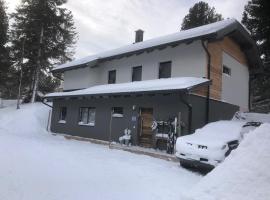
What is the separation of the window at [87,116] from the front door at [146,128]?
4.00m

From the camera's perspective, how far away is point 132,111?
14188 millimetres

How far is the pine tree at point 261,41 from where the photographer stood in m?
21.1

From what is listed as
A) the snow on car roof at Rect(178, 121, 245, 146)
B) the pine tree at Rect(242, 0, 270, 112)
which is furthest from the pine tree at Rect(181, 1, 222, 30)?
the snow on car roof at Rect(178, 121, 245, 146)

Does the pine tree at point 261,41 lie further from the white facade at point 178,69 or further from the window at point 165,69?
the window at point 165,69

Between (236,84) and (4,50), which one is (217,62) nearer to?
(236,84)

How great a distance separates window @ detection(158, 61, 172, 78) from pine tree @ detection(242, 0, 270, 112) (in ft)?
24.8

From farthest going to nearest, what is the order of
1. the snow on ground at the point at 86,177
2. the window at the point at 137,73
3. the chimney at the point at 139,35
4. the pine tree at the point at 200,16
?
the pine tree at the point at 200,16
the chimney at the point at 139,35
the window at the point at 137,73
the snow on ground at the point at 86,177

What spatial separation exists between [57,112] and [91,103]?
453cm

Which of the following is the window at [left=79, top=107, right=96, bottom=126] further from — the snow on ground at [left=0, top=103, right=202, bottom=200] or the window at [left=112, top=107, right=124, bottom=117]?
the snow on ground at [left=0, top=103, right=202, bottom=200]

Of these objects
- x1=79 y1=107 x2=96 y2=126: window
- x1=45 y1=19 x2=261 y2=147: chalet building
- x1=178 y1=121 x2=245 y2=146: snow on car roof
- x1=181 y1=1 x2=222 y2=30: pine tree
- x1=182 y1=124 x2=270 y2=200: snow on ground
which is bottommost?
x1=182 y1=124 x2=270 y2=200: snow on ground

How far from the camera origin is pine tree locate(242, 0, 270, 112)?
69.3 ft

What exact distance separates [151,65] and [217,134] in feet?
25.8

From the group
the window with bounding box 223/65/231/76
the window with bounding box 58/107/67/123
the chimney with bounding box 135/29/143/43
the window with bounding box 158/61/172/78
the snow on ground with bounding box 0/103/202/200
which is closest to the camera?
the snow on ground with bounding box 0/103/202/200

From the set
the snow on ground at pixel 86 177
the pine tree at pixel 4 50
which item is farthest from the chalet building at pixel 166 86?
the pine tree at pixel 4 50
